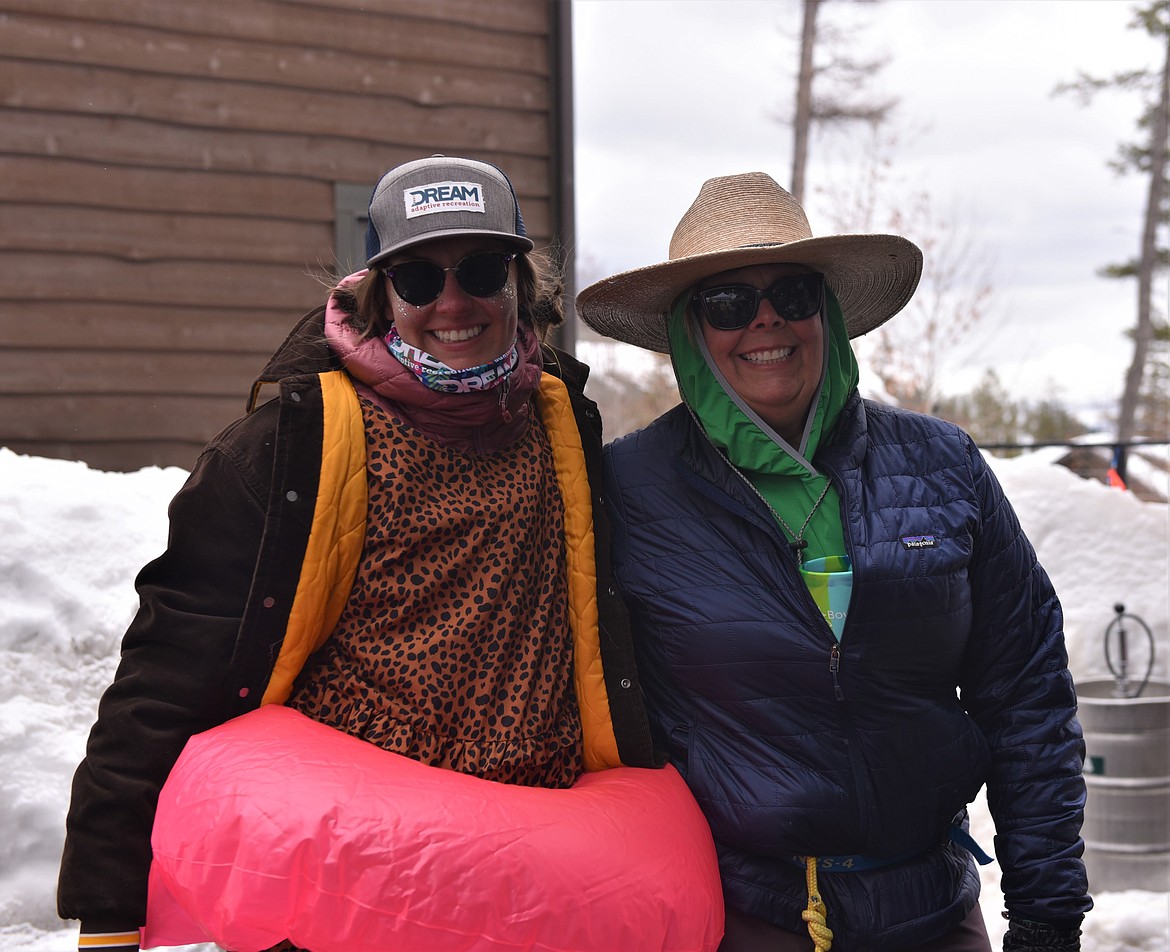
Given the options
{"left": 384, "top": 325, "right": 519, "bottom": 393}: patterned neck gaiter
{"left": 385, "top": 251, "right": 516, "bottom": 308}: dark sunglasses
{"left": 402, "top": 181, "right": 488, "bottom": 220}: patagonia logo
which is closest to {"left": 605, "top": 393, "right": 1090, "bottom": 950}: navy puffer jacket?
{"left": 384, "top": 325, "right": 519, "bottom": 393}: patterned neck gaiter

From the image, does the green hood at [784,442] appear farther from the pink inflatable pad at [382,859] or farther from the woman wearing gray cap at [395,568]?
the pink inflatable pad at [382,859]

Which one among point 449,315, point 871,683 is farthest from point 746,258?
point 871,683

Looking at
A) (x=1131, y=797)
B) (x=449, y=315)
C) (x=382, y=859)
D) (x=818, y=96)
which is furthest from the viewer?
(x=818, y=96)

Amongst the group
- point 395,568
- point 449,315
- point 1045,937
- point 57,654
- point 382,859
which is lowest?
point 1045,937

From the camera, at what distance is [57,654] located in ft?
12.1

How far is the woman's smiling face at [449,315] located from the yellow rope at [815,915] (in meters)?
1.12

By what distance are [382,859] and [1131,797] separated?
12.6ft

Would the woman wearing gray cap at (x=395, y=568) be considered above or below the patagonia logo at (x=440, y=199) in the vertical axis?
below

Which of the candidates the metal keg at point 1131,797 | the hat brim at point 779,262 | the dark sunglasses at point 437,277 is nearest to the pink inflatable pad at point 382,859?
the dark sunglasses at point 437,277

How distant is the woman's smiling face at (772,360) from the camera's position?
217 centimetres

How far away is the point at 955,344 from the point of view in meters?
17.7

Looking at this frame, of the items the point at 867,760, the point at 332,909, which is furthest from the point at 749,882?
the point at 332,909

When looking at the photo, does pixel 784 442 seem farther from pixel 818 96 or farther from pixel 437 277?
pixel 818 96

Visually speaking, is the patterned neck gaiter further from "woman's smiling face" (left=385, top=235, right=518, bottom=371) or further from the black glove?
the black glove
